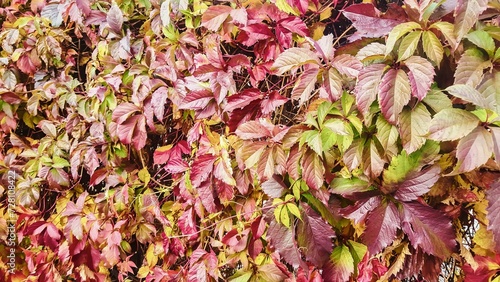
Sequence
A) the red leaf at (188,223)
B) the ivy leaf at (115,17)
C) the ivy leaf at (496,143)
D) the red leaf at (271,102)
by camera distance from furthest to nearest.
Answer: the ivy leaf at (115,17) < the red leaf at (188,223) < the red leaf at (271,102) < the ivy leaf at (496,143)

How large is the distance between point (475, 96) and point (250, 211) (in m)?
0.76

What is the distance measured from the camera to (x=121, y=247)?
1711 millimetres

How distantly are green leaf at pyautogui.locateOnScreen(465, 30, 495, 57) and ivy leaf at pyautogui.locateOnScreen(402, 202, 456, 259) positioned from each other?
323mm

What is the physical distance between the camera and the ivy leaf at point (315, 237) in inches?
A: 41.1

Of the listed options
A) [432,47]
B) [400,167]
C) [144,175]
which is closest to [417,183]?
[400,167]

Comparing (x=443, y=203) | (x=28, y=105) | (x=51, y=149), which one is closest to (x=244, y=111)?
(x=443, y=203)

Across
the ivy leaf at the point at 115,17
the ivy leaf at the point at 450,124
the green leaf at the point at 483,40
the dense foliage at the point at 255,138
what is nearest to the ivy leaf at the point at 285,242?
the dense foliage at the point at 255,138

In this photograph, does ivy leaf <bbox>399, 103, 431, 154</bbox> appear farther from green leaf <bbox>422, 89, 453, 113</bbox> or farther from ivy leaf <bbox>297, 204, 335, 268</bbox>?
ivy leaf <bbox>297, 204, 335, 268</bbox>

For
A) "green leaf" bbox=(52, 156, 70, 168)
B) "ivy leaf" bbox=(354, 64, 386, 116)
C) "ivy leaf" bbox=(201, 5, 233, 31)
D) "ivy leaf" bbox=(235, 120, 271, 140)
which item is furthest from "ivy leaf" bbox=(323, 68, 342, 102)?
"green leaf" bbox=(52, 156, 70, 168)

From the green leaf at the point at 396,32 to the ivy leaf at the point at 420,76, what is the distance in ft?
→ 0.18

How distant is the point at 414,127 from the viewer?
0.82m

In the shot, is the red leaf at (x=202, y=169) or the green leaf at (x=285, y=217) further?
the red leaf at (x=202, y=169)

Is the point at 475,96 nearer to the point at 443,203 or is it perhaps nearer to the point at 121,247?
the point at 443,203

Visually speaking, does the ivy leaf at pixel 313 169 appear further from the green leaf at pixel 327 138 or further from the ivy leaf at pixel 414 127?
the ivy leaf at pixel 414 127
